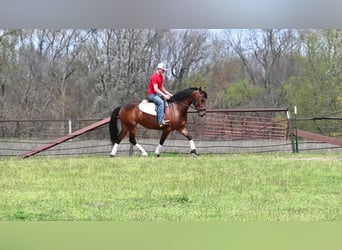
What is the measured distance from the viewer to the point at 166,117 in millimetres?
5875

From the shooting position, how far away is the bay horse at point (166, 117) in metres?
5.81

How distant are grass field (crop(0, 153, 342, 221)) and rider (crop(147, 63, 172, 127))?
31.8 inches

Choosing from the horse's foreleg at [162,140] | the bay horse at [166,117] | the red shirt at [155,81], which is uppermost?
the red shirt at [155,81]

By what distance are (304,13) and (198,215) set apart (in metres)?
1.63

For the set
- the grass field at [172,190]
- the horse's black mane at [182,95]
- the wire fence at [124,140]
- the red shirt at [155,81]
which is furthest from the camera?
the wire fence at [124,140]

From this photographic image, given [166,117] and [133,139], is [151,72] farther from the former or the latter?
[133,139]

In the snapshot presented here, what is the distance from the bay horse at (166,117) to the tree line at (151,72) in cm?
20

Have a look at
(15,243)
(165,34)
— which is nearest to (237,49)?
(165,34)

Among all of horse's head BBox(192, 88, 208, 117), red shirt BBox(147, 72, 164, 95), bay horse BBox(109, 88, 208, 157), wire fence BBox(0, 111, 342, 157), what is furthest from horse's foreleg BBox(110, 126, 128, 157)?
horse's head BBox(192, 88, 208, 117)

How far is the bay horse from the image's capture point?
581cm

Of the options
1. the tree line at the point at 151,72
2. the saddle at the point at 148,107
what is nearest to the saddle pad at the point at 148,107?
the saddle at the point at 148,107

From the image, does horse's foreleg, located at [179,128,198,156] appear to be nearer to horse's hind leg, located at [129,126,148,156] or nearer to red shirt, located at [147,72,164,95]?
horse's hind leg, located at [129,126,148,156]

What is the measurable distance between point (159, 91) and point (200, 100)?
0.49 metres

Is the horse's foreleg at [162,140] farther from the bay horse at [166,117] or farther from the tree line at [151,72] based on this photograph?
the tree line at [151,72]
